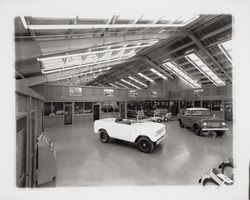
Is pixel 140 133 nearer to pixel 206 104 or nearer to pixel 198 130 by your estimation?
pixel 198 130

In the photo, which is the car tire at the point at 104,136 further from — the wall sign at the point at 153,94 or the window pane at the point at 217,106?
the window pane at the point at 217,106

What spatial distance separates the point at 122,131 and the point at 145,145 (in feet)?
3.17

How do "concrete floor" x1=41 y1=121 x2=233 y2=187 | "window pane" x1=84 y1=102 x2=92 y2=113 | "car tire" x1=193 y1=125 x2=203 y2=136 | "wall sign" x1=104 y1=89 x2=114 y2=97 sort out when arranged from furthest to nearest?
"wall sign" x1=104 y1=89 x2=114 y2=97 < "window pane" x1=84 y1=102 x2=92 y2=113 < "car tire" x1=193 y1=125 x2=203 y2=136 < "concrete floor" x1=41 y1=121 x2=233 y2=187

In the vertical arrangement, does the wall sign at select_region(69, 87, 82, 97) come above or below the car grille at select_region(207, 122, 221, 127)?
above

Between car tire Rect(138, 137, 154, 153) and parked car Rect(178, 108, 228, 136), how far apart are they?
3372 millimetres

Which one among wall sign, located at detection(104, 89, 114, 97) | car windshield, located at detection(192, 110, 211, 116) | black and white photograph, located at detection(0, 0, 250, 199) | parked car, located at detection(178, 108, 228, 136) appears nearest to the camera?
black and white photograph, located at detection(0, 0, 250, 199)

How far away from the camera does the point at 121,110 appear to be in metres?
14.2

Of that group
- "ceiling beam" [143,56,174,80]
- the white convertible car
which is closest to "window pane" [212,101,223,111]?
"ceiling beam" [143,56,174,80]

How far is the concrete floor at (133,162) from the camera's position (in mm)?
3545

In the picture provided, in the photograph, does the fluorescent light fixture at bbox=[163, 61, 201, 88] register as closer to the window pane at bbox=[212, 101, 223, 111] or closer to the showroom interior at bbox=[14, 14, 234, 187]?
the showroom interior at bbox=[14, 14, 234, 187]

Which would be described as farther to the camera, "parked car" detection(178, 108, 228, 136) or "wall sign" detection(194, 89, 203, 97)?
"wall sign" detection(194, 89, 203, 97)

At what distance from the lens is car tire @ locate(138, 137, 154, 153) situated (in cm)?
526

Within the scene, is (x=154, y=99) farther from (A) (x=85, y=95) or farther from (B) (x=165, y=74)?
(A) (x=85, y=95)
